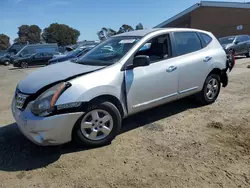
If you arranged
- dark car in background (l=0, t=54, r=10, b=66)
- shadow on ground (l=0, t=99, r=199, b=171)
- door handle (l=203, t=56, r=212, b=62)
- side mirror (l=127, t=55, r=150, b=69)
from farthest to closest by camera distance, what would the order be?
dark car in background (l=0, t=54, r=10, b=66) < door handle (l=203, t=56, r=212, b=62) < side mirror (l=127, t=55, r=150, b=69) < shadow on ground (l=0, t=99, r=199, b=171)

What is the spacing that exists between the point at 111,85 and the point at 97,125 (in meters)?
0.62

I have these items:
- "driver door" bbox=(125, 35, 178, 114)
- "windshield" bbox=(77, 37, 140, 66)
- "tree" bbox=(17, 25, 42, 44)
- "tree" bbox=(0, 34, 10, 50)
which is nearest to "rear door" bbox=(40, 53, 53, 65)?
"windshield" bbox=(77, 37, 140, 66)

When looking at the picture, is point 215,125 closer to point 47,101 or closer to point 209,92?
point 209,92

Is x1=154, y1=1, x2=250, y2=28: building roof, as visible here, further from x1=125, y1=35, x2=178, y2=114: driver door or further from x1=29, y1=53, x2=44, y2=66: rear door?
x1=125, y1=35, x2=178, y2=114: driver door

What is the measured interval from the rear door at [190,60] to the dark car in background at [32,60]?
783 inches

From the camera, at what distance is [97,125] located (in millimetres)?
3725

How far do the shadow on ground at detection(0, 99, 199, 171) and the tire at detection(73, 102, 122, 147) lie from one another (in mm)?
212

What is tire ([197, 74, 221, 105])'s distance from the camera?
5.33 meters

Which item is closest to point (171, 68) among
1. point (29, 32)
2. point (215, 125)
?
point (215, 125)

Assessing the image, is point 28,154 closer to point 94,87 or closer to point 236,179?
point 94,87

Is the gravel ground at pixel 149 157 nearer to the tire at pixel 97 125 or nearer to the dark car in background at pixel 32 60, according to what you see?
the tire at pixel 97 125

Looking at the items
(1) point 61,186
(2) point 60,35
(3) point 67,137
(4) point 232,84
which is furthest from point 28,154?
(2) point 60,35

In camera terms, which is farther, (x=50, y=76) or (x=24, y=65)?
(x=24, y=65)

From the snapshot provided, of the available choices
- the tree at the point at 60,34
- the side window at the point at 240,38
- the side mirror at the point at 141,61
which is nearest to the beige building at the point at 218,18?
the side window at the point at 240,38
